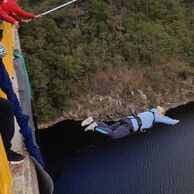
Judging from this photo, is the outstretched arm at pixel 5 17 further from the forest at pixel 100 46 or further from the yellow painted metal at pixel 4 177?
the forest at pixel 100 46

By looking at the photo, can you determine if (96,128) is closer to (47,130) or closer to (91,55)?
(47,130)

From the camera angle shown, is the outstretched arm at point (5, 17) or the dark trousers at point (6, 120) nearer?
the dark trousers at point (6, 120)

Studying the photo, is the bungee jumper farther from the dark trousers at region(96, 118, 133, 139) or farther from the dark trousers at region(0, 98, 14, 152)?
the dark trousers at region(0, 98, 14, 152)

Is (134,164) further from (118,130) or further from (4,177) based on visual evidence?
(4,177)

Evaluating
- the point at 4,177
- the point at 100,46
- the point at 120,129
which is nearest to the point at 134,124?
the point at 120,129

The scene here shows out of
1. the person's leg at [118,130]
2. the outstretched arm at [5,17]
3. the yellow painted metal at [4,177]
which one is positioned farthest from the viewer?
the person's leg at [118,130]

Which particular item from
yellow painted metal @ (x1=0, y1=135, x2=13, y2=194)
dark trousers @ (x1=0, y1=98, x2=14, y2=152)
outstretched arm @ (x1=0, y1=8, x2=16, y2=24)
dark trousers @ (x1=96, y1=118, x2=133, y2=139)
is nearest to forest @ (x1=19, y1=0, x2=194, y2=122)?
dark trousers @ (x1=96, y1=118, x2=133, y2=139)

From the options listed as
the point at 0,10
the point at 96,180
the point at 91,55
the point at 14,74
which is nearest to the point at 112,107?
the point at 91,55

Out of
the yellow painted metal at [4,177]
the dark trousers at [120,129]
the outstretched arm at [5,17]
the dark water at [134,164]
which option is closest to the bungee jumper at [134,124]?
the dark trousers at [120,129]
